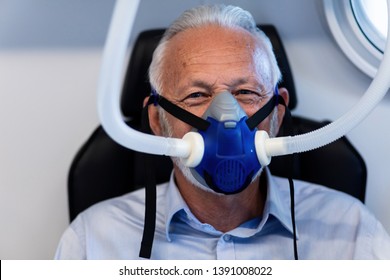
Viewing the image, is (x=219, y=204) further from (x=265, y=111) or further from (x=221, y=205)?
(x=265, y=111)

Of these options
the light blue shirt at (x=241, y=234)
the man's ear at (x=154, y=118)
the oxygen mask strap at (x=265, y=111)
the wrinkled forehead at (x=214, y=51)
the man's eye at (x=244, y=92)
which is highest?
the wrinkled forehead at (x=214, y=51)

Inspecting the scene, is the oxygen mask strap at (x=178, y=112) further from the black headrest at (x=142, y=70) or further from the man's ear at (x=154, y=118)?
the black headrest at (x=142, y=70)

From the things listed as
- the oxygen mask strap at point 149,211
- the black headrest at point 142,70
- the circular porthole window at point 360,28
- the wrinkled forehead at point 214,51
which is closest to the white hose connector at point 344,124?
the wrinkled forehead at point 214,51

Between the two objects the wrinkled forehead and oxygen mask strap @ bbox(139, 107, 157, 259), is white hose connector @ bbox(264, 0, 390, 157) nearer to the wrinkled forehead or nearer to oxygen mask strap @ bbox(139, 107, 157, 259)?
the wrinkled forehead

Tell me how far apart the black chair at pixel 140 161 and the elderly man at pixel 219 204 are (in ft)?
0.38

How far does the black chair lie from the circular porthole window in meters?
0.19

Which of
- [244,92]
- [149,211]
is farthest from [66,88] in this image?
[244,92]

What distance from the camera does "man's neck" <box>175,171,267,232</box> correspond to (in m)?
1.31

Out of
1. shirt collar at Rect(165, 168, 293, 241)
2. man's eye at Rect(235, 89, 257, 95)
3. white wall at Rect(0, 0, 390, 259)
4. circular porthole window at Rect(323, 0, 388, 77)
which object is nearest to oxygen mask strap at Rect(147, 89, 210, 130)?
man's eye at Rect(235, 89, 257, 95)

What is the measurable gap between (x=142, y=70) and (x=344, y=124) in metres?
0.65

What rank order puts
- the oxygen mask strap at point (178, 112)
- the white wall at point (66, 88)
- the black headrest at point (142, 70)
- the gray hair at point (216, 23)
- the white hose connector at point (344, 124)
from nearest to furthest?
the white hose connector at point (344, 124) → the oxygen mask strap at point (178, 112) → the gray hair at point (216, 23) → the black headrest at point (142, 70) → the white wall at point (66, 88)

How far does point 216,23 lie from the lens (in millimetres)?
1266

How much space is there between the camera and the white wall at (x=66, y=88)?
64.5 inches
